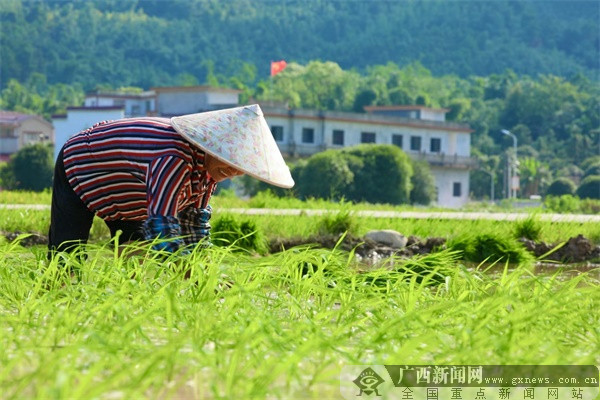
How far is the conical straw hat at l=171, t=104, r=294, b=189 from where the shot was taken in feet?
15.5

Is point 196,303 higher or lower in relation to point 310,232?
higher

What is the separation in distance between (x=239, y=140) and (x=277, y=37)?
14888 cm

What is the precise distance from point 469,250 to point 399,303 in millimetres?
6126

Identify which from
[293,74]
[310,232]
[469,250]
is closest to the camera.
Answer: [469,250]

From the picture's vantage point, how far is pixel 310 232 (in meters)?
12.2

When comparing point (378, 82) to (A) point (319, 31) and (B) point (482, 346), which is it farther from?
(B) point (482, 346)


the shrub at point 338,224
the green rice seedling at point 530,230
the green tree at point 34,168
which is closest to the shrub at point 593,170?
the green tree at point 34,168

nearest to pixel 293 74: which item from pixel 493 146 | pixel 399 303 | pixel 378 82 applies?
pixel 378 82

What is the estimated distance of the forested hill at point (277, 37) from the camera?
13500cm

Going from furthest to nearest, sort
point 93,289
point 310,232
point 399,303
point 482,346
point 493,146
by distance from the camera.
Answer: point 493,146 < point 310,232 < point 399,303 < point 93,289 < point 482,346

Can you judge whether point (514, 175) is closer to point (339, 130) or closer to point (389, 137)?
point (389, 137)

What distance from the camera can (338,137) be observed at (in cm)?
6350

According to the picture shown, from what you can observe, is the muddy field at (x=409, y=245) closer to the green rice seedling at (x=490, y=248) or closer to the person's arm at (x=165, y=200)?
the green rice seedling at (x=490, y=248)

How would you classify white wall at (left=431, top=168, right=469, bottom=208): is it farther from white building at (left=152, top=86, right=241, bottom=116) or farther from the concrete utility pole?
white building at (left=152, top=86, right=241, bottom=116)
